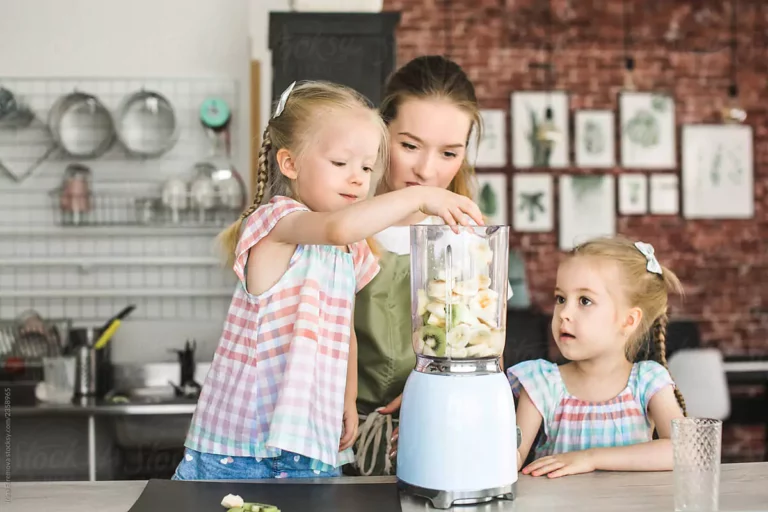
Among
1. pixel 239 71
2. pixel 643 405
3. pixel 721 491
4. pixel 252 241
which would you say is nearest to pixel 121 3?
pixel 239 71

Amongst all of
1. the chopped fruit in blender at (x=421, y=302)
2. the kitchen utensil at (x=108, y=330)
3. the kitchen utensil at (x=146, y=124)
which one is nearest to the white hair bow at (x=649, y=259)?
the chopped fruit in blender at (x=421, y=302)

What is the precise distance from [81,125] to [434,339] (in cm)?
282

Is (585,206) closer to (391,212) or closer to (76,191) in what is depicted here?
(76,191)

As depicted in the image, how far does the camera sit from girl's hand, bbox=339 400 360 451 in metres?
1.37

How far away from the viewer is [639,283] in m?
1.49

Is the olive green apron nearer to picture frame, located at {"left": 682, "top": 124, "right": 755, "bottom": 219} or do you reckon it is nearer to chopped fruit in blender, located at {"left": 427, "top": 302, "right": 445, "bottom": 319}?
chopped fruit in blender, located at {"left": 427, "top": 302, "right": 445, "bottom": 319}

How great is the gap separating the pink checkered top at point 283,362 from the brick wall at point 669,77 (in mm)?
3400

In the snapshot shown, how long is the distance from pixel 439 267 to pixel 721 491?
48cm

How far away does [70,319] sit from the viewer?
A: 3.59m

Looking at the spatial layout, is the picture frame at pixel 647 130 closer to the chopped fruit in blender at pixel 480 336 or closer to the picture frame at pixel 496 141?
the picture frame at pixel 496 141

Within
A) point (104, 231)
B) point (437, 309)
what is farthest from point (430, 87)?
point (104, 231)

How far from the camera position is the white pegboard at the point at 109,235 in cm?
362

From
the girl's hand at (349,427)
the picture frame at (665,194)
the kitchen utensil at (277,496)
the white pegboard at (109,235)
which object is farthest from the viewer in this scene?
the picture frame at (665,194)

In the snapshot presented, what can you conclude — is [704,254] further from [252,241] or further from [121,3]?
[252,241]
